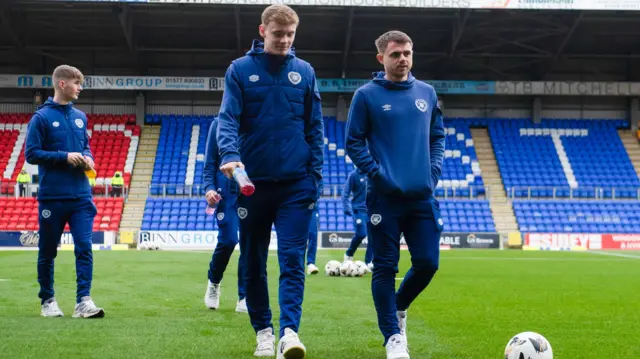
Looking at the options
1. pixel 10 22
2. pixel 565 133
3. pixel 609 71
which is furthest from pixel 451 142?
pixel 10 22

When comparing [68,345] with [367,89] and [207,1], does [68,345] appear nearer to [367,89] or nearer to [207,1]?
[367,89]

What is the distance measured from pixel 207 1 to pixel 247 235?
2342cm

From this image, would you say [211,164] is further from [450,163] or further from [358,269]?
[450,163]

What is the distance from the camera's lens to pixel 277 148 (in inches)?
197

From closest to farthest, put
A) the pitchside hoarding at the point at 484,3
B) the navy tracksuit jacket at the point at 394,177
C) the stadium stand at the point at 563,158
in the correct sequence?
the navy tracksuit jacket at the point at 394,177
the pitchside hoarding at the point at 484,3
the stadium stand at the point at 563,158

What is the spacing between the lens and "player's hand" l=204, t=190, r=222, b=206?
7.34m

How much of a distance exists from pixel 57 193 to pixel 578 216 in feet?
89.9

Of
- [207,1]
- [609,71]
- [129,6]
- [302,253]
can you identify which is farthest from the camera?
[609,71]

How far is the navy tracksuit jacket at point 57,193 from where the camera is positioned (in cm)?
704

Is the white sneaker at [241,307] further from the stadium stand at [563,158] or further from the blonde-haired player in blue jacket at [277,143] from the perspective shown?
the stadium stand at [563,158]

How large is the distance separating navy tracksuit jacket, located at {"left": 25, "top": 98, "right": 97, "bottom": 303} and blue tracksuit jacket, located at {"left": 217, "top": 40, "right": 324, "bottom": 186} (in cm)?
259

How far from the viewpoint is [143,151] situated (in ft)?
115

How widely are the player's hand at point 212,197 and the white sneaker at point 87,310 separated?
54.6 inches

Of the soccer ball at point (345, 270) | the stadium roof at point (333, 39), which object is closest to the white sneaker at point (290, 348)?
the soccer ball at point (345, 270)
